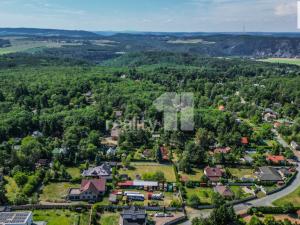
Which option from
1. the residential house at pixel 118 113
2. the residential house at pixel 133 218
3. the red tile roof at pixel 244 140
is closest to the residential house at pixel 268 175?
the red tile roof at pixel 244 140

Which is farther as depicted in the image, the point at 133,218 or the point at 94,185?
the point at 94,185

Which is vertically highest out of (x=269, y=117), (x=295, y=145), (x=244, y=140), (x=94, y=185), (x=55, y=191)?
(x=94, y=185)

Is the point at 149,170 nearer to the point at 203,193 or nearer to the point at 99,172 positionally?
the point at 99,172

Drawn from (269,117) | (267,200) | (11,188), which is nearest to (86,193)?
(11,188)

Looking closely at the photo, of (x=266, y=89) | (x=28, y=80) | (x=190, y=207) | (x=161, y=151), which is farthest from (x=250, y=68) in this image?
(x=190, y=207)

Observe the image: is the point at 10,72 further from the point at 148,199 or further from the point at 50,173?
the point at 148,199

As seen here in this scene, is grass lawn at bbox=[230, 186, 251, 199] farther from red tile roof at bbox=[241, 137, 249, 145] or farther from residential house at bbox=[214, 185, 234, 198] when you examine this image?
red tile roof at bbox=[241, 137, 249, 145]

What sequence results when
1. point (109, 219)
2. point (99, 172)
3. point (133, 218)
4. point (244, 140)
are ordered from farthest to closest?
point (244, 140)
point (99, 172)
point (109, 219)
point (133, 218)
